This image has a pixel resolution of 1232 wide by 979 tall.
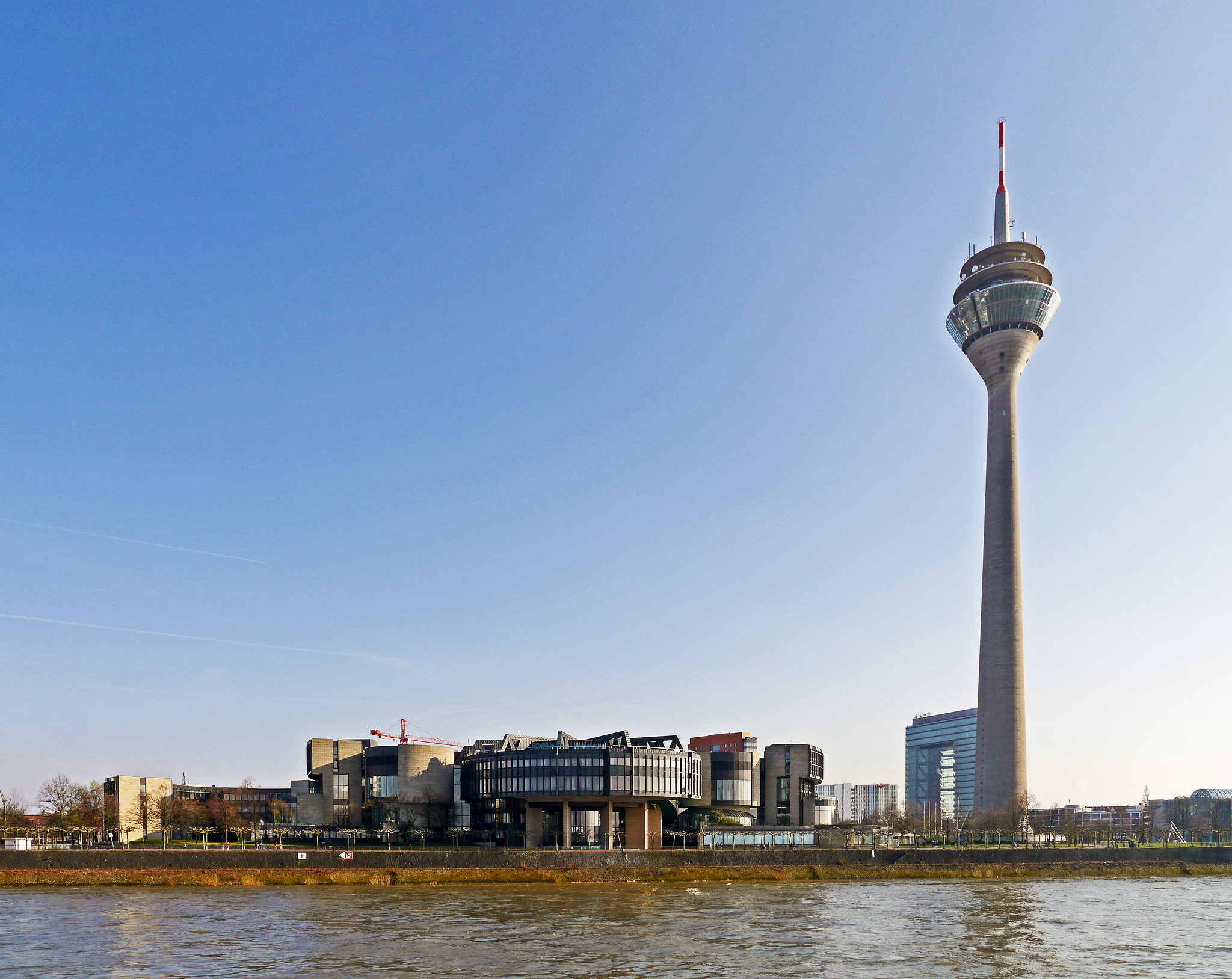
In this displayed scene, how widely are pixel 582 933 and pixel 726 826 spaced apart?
9430 centimetres

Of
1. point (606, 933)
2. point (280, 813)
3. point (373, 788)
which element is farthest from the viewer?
point (280, 813)

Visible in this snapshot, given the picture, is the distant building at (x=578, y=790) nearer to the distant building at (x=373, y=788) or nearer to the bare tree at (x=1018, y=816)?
the distant building at (x=373, y=788)

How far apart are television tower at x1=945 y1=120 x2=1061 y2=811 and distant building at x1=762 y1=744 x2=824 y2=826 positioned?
39.1 meters

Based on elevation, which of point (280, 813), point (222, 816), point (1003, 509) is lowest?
point (280, 813)

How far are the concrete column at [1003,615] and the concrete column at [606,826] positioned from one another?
72042 millimetres

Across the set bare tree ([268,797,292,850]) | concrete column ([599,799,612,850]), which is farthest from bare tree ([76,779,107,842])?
concrete column ([599,799,612,850])

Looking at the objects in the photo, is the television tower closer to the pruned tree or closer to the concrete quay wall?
the concrete quay wall

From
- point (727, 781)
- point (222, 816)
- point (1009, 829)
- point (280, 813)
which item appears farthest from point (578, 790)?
point (1009, 829)

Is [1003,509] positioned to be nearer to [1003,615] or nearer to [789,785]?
[1003,615]

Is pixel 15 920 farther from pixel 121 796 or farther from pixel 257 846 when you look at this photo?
pixel 121 796

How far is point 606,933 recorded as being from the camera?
175ft

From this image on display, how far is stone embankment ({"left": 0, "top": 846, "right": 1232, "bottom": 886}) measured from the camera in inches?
3442

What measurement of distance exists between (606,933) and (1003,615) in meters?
140

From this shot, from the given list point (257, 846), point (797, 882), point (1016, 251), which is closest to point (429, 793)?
point (257, 846)
